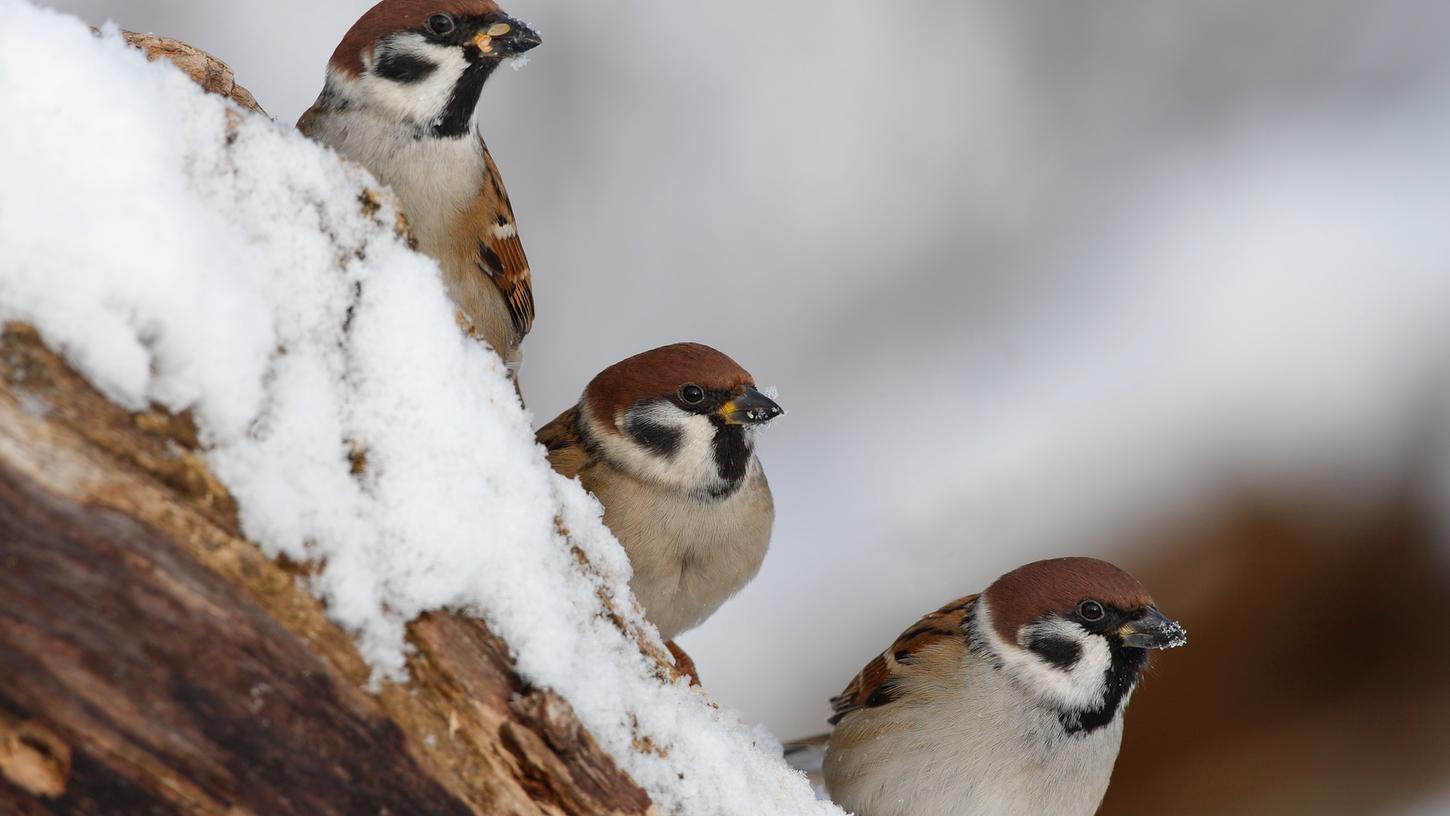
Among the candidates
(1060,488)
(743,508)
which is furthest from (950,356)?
(743,508)

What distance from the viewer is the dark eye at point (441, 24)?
2732mm

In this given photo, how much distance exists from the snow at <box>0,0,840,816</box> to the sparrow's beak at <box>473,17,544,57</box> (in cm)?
92

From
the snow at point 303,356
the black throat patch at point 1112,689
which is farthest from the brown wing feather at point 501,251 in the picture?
the black throat patch at point 1112,689

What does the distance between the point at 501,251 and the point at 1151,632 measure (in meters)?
1.67

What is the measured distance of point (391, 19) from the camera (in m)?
2.79

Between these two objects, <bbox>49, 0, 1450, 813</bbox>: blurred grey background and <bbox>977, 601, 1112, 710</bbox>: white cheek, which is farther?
<bbox>49, 0, 1450, 813</bbox>: blurred grey background

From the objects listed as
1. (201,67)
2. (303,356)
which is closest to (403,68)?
(201,67)

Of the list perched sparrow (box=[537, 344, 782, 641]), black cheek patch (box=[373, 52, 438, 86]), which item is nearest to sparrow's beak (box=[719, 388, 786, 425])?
perched sparrow (box=[537, 344, 782, 641])

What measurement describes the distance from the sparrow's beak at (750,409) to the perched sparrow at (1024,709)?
705mm

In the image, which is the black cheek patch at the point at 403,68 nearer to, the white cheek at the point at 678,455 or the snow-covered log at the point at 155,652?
the white cheek at the point at 678,455

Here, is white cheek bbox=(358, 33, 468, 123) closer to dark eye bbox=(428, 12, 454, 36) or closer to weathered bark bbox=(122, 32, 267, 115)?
dark eye bbox=(428, 12, 454, 36)

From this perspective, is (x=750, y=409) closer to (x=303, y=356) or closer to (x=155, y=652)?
(x=303, y=356)

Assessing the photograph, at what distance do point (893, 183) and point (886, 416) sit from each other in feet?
3.16

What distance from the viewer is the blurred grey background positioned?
496cm
